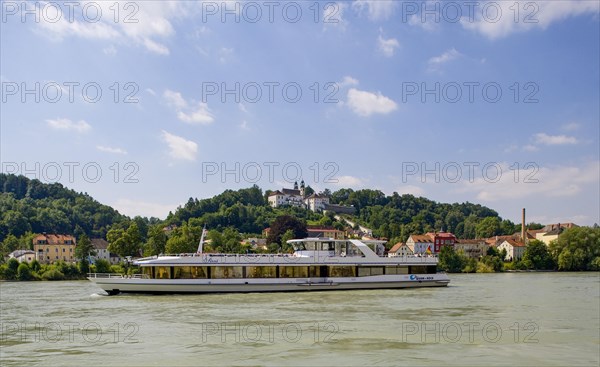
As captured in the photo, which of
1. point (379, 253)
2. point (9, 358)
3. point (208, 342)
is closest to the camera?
point (9, 358)

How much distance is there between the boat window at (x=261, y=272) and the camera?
3881 cm

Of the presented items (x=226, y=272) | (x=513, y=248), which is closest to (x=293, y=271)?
(x=226, y=272)

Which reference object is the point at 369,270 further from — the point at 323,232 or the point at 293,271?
the point at 323,232

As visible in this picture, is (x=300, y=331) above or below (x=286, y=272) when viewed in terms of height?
below

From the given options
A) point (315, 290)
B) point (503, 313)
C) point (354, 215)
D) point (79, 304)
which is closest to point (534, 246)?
point (315, 290)

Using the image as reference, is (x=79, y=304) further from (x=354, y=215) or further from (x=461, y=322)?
(x=354, y=215)

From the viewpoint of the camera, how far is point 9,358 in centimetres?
1636

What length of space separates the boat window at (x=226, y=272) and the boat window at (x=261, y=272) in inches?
21.8

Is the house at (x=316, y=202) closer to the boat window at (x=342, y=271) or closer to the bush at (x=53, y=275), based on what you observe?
the bush at (x=53, y=275)

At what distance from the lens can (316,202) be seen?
193 metres

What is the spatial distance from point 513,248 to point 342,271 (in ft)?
274

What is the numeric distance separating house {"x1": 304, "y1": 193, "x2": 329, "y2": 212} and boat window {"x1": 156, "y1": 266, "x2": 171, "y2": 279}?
154371 millimetres

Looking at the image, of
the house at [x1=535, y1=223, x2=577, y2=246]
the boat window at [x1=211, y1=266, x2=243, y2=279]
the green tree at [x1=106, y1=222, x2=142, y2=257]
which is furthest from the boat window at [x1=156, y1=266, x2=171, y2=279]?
the house at [x1=535, y1=223, x2=577, y2=246]

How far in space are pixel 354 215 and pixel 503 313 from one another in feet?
566
